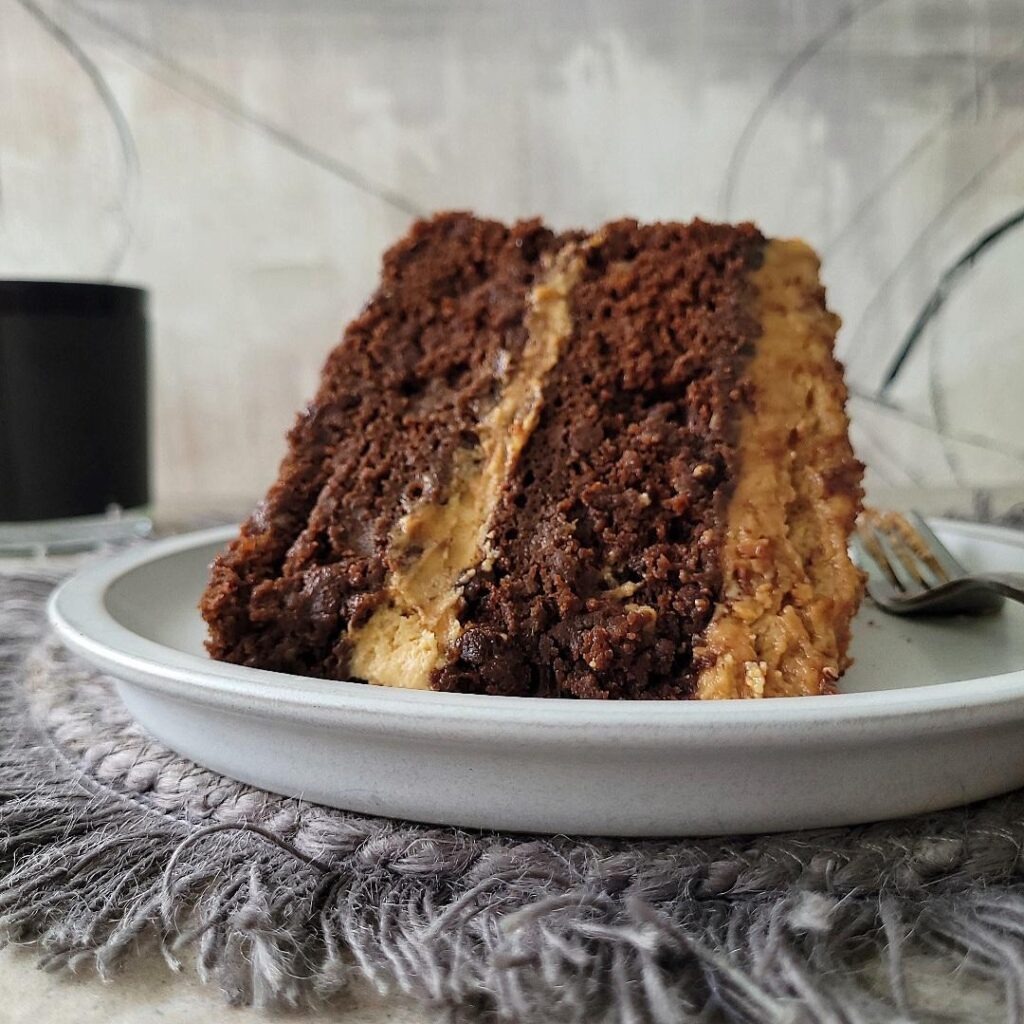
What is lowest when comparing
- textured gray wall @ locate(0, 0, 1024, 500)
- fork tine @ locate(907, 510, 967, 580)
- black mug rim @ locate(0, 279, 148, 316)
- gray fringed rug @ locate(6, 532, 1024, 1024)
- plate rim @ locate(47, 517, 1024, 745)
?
gray fringed rug @ locate(6, 532, 1024, 1024)

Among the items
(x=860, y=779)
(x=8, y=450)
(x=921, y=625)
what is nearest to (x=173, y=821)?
(x=860, y=779)

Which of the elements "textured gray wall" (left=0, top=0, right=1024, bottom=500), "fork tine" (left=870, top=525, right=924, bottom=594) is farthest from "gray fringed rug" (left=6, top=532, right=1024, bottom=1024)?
"textured gray wall" (left=0, top=0, right=1024, bottom=500)

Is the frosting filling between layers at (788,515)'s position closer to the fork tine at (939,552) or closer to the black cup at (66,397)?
the fork tine at (939,552)

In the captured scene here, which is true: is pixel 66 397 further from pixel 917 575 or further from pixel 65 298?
pixel 917 575

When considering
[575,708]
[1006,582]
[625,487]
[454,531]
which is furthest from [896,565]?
[575,708]

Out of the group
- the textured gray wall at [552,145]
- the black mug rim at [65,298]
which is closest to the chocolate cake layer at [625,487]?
the black mug rim at [65,298]

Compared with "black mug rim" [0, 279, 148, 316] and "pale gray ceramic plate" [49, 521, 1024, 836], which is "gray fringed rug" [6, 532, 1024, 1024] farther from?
"black mug rim" [0, 279, 148, 316]
